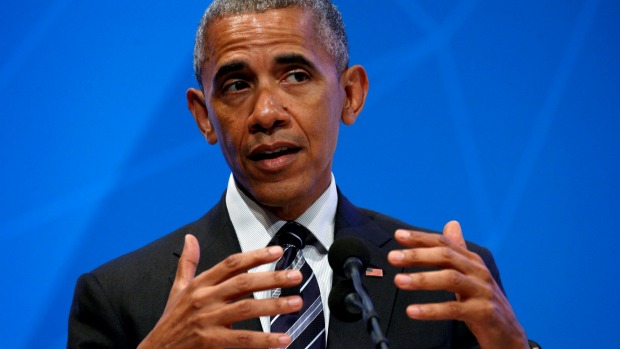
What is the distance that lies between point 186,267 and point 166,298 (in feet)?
1.11

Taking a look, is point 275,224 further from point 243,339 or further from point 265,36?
point 243,339

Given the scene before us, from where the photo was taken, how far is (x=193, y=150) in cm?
284

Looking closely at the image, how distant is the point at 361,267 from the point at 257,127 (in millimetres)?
606

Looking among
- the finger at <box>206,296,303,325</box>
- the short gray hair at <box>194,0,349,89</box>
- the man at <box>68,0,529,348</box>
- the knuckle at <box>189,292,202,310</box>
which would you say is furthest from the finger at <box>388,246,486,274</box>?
the short gray hair at <box>194,0,349,89</box>

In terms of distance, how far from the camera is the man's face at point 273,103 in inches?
83.6

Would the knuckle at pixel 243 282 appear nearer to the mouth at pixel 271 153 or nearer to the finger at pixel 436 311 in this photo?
the finger at pixel 436 311

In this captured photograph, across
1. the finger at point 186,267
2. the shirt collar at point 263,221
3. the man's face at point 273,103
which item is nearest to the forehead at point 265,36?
the man's face at point 273,103

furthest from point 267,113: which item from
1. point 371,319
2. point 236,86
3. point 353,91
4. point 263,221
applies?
point 371,319

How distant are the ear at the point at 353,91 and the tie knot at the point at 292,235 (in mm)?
367

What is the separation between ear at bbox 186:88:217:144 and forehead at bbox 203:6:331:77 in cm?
16

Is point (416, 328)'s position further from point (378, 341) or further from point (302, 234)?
point (378, 341)

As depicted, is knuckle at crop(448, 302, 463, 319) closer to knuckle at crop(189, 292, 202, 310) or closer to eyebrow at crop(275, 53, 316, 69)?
knuckle at crop(189, 292, 202, 310)

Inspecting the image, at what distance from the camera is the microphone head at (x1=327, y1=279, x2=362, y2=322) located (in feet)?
5.02

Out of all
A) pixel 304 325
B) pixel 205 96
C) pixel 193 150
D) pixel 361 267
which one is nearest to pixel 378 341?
pixel 361 267
